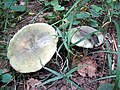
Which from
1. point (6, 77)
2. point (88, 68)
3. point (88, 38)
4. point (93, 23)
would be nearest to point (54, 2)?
point (93, 23)

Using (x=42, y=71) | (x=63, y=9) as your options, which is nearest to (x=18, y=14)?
→ (x=63, y=9)

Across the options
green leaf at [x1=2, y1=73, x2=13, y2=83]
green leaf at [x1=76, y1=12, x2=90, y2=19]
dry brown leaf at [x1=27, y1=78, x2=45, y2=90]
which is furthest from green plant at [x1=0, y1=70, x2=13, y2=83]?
green leaf at [x1=76, y1=12, x2=90, y2=19]

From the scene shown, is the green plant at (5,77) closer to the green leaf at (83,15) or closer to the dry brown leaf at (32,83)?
the dry brown leaf at (32,83)

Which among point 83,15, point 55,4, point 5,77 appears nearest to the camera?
point 5,77

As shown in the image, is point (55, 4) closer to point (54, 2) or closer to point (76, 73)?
point (54, 2)

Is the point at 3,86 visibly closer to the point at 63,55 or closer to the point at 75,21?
the point at 63,55

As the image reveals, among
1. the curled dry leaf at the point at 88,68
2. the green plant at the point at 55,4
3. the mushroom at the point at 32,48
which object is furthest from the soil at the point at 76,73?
the green plant at the point at 55,4

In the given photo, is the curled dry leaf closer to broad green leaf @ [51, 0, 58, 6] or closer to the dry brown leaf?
the dry brown leaf
